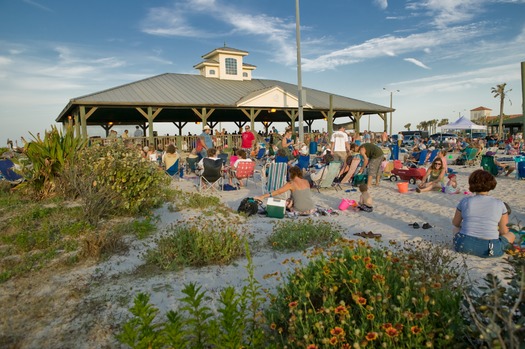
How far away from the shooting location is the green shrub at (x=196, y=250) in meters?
4.09

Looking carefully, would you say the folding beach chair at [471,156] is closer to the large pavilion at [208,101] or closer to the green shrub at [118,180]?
the large pavilion at [208,101]

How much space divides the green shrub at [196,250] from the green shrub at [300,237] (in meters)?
0.54

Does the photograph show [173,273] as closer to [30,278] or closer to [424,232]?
[30,278]

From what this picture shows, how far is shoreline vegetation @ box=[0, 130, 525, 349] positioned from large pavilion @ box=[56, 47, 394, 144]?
1031 centimetres

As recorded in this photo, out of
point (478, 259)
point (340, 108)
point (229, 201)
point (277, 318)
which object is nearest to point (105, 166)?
point (229, 201)

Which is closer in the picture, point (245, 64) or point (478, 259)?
point (478, 259)

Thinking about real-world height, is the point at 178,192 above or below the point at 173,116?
below

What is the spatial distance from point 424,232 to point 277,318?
374 cm

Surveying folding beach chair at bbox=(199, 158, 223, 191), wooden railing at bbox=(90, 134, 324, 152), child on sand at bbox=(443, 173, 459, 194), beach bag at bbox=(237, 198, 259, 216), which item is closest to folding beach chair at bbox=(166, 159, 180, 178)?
folding beach chair at bbox=(199, 158, 223, 191)

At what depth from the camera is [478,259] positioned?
410cm

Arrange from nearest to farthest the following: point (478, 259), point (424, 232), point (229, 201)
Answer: point (478, 259) < point (424, 232) < point (229, 201)

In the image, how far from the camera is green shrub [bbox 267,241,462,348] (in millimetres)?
1898

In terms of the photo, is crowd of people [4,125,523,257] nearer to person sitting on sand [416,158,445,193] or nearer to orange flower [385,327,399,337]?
person sitting on sand [416,158,445,193]

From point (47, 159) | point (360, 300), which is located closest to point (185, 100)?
point (47, 159)
